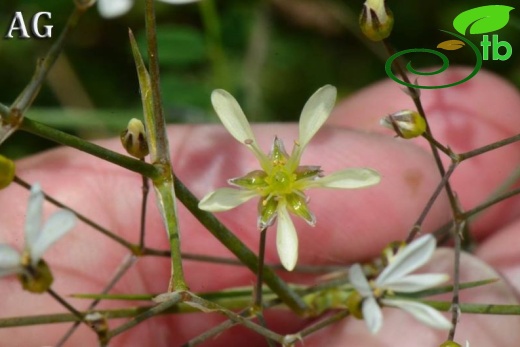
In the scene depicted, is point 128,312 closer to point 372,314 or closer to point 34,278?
point 34,278

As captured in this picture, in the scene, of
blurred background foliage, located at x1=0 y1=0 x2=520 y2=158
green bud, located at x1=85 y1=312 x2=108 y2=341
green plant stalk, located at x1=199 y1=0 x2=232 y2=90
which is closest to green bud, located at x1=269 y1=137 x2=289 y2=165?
green bud, located at x1=85 y1=312 x2=108 y2=341

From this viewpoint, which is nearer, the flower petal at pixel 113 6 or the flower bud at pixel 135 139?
the flower bud at pixel 135 139

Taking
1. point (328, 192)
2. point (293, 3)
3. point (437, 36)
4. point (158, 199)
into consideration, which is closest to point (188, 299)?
point (158, 199)

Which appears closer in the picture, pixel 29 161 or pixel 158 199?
pixel 158 199

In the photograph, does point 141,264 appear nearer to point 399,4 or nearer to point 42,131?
point 42,131

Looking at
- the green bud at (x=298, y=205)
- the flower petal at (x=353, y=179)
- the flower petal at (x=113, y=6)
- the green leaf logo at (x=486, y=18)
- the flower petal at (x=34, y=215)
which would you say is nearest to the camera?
the flower petal at (x=34, y=215)

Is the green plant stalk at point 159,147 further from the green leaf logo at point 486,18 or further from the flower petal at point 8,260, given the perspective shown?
the green leaf logo at point 486,18

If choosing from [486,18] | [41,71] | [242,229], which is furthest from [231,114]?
[486,18]

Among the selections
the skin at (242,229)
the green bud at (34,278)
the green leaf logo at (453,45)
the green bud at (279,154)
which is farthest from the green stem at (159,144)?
the green leaf logo at (453,45)
